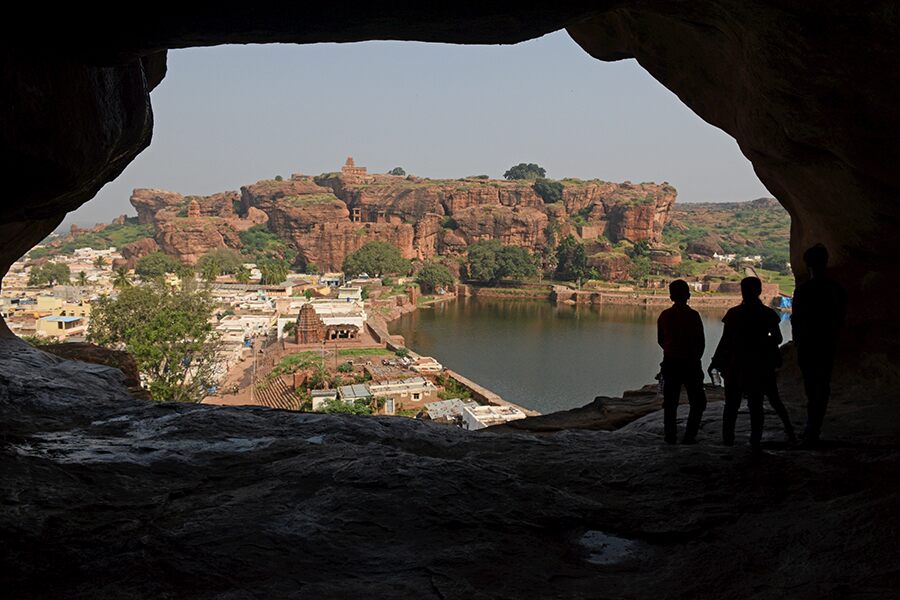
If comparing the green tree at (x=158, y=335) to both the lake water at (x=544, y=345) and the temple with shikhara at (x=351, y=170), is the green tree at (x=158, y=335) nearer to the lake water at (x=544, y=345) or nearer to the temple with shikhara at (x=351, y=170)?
the lake water at (x=544, y=345)

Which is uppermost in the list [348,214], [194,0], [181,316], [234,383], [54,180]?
[348,214]

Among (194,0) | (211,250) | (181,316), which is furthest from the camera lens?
(211,250)

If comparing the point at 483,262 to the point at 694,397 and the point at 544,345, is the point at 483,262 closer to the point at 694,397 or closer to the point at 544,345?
the point at 544,345

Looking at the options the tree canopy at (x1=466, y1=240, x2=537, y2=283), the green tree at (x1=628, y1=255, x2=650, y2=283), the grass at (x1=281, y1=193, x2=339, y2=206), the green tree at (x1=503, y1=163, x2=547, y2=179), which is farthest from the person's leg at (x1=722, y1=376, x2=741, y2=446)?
the green tree at (x1=503, y1=163, x2=547, y2=179)

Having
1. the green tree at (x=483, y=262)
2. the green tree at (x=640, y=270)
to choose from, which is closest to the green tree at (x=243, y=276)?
the green tree at (x=483, y=262)

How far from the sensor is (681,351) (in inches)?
150

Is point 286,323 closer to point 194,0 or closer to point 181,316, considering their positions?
point 181,316

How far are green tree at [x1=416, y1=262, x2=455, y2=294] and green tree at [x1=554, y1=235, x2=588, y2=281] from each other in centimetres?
1127

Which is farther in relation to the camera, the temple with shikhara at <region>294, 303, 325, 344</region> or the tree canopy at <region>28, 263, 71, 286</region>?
the tree canopy at <region>28, 263, 71, 286</region>

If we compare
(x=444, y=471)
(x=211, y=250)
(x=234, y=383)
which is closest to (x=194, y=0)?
(x=444, y=471)

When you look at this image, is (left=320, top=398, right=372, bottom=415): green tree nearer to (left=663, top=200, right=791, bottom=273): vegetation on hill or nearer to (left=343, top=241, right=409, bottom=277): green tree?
(left=343, top=241, right=409, bottom=277): green tree

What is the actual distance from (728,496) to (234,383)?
26.2 meters

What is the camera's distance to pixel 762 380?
11.3ft

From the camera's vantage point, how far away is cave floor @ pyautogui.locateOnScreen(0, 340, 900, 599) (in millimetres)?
2209
